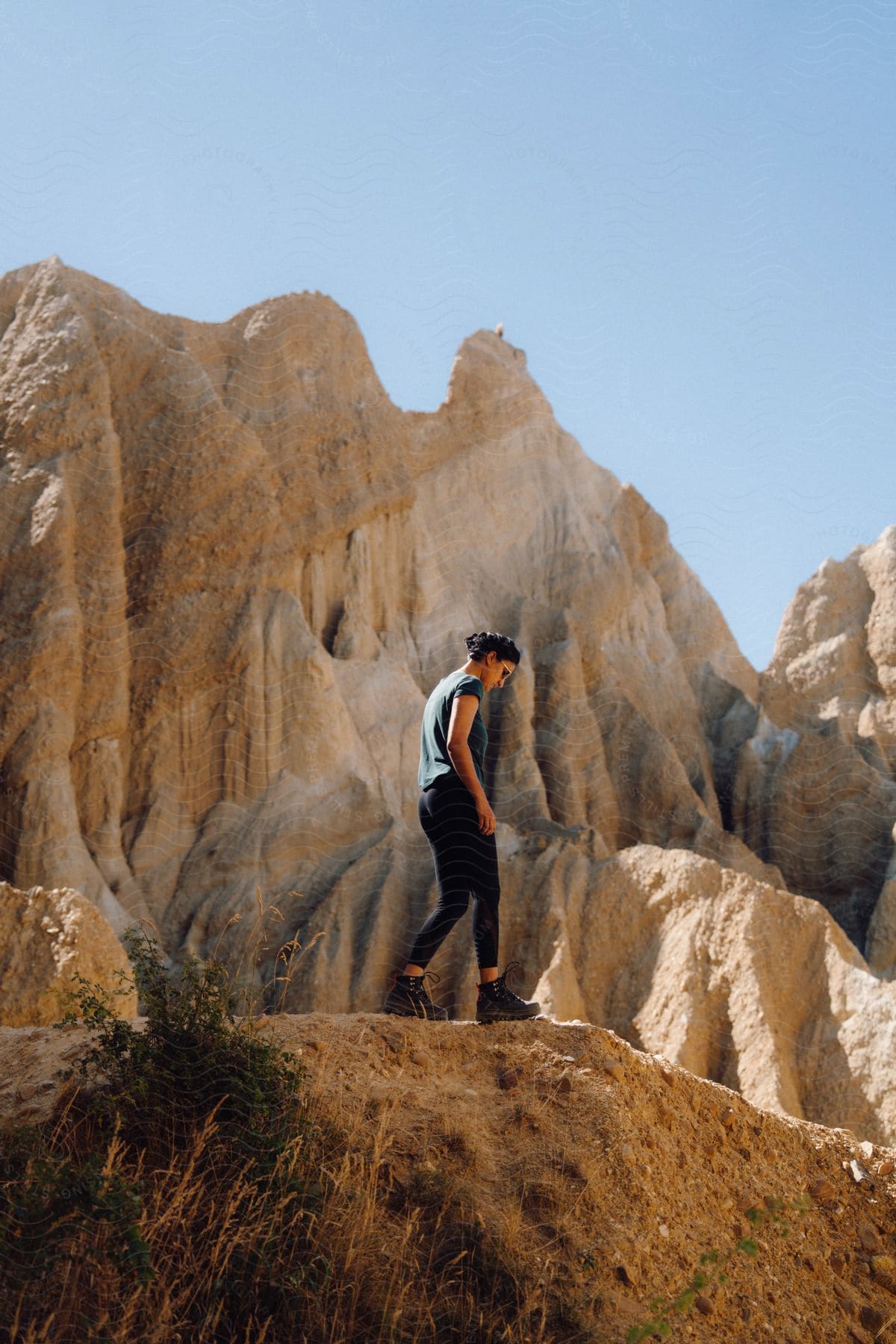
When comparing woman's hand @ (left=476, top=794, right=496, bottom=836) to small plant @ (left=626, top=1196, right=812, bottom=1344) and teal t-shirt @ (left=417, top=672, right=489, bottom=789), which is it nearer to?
teal t-shirt @ (left=417, top=672, right=489, bottom=789)

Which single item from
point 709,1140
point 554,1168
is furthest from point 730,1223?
point 554,1168

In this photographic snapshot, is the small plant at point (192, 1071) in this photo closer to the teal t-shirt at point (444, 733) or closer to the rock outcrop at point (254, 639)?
the teal t-shirt at point (444, 733)

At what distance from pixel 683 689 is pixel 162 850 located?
11431 mm

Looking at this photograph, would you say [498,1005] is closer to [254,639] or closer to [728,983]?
[728,983]

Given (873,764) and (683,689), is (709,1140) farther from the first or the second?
(683,689)

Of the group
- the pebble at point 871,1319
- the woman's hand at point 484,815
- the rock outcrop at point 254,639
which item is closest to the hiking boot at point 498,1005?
the woman's hand at point 484,815

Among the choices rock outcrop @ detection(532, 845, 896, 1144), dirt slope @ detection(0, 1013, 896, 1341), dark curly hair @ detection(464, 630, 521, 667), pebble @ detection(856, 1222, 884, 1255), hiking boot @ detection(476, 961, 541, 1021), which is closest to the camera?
dirt slope @ detection(0, 1013, 896, 1341)

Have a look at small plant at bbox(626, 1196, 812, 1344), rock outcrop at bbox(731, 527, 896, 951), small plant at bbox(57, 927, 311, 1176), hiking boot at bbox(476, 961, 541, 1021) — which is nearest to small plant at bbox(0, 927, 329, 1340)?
small plant at bbox(57, 927, 311, 1176)

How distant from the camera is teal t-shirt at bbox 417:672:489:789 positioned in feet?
17.4

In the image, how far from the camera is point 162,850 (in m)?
15.5

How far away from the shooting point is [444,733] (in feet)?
17.7

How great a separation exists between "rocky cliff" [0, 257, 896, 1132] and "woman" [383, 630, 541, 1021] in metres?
7.26

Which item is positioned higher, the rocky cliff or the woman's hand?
the rocky cliff

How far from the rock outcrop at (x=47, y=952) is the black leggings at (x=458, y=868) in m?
3.33
